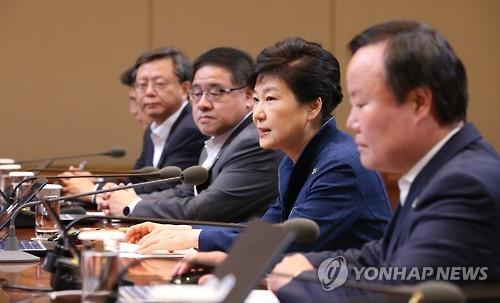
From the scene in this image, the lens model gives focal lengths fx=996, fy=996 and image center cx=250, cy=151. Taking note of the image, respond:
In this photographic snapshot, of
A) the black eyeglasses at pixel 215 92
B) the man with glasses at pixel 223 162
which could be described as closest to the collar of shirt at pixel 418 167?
the man with glasses at pixel 223 162

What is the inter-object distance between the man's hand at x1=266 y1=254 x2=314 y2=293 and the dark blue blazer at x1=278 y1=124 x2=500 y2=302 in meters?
0.14

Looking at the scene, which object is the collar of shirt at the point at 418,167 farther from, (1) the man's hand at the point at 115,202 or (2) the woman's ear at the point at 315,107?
(1) the man's hand at the point at 115,202

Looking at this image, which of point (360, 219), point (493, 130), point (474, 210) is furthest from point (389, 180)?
point (474, 210)

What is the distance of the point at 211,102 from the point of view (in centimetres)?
451

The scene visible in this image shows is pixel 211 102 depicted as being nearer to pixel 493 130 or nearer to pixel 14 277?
pixel 14 277

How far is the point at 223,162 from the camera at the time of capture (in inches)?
167

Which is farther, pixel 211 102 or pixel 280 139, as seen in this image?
pixel 211 102

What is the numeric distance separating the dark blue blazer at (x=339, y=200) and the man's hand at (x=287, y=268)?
1.83 feet

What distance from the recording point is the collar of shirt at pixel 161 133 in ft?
19.1

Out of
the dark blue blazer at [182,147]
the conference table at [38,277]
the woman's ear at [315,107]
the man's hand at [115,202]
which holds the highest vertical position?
the woman's ear at [315,107]

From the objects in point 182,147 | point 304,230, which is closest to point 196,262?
point 304,230

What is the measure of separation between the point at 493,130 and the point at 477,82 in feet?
1.29

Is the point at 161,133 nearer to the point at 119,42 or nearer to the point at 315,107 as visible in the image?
the point at 119,42

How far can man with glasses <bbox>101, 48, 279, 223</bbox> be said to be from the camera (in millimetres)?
4156
